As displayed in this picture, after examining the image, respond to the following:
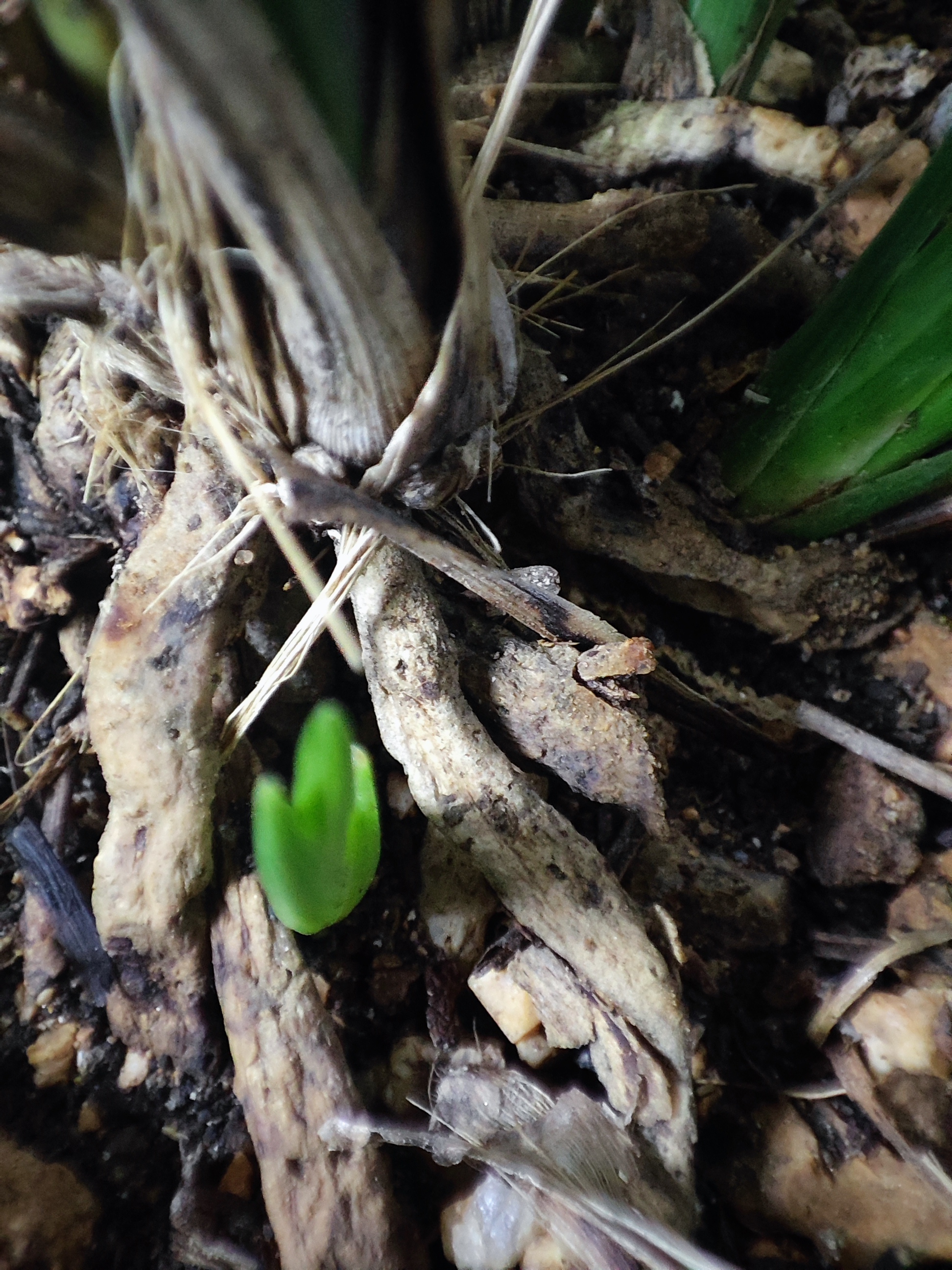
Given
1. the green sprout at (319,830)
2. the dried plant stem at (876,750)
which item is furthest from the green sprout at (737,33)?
the green sprout at (319,830)

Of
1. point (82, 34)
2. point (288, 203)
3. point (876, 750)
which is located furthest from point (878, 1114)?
point (82, 34)

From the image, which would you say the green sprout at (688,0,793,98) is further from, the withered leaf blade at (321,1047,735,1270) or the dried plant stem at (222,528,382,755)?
the withered leaf blade at (321,1047,735,1270)

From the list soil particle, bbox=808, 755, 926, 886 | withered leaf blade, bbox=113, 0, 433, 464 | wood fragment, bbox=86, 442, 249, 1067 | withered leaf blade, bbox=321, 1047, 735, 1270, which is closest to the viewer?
withered leaf blade, bbox=113, 0, 433, 464

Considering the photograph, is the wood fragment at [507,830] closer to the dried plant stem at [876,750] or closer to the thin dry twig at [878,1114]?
the thin dry twig at [878,1114]

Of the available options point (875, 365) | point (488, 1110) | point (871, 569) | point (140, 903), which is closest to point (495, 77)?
point (875, 365)

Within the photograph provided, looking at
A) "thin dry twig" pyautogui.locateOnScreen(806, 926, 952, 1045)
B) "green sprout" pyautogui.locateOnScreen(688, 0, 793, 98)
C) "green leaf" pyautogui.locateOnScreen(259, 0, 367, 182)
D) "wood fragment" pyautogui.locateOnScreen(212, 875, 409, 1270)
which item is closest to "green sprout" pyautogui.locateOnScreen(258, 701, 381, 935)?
"wood fragment" pyautogui.locateOnScreen(212, 875, 409, 1270)

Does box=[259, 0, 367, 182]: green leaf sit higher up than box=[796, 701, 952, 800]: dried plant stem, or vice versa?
box=[259, 0, 367, 182]: green leaf
